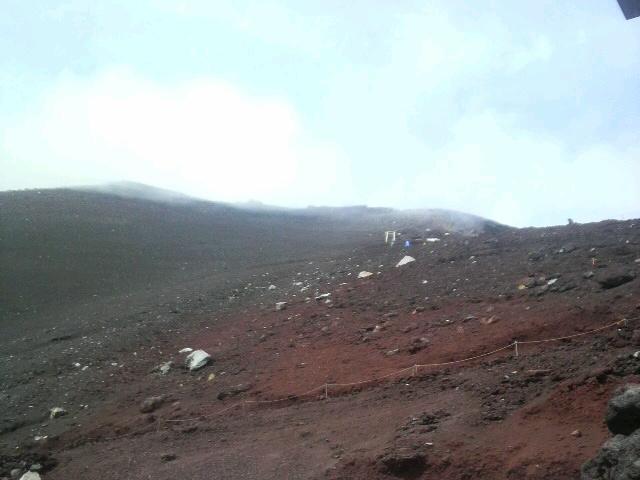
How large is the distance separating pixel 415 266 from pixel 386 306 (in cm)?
236

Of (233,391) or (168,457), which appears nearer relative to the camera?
(168,457)

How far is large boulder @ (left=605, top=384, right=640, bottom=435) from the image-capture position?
160 inches

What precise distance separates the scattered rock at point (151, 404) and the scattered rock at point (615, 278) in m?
6.94

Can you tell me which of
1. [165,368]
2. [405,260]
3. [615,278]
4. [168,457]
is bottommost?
[168,457]

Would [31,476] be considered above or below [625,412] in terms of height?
below

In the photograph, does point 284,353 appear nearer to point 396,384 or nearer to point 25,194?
point 396,384

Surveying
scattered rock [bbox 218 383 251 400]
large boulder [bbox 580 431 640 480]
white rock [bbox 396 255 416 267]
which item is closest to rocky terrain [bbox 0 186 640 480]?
scattered rock [bbox 218 383 251 400]

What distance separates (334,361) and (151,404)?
2.99 meters

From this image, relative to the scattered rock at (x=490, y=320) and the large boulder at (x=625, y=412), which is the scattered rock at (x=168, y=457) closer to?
the scattered rock at (x=490, y=320)

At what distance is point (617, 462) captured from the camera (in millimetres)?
3703

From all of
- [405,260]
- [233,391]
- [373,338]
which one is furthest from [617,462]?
[405,260]

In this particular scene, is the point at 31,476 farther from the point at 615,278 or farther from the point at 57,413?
the point at 615,278

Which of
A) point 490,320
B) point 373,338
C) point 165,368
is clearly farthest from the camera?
point 165,368

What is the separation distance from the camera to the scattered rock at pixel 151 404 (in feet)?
30.6
